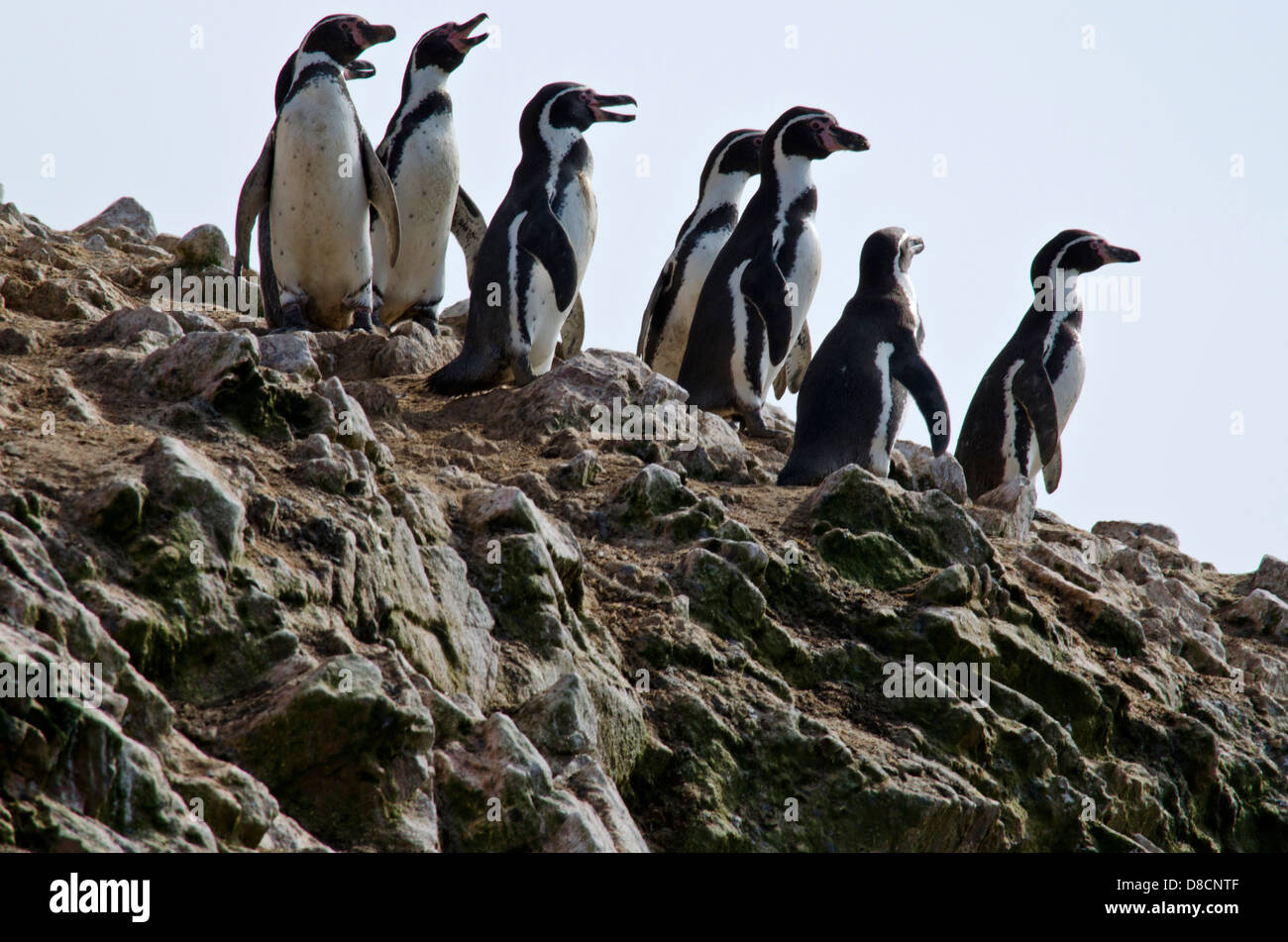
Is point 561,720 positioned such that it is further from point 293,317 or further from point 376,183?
point 376,183

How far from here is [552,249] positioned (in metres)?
9.70

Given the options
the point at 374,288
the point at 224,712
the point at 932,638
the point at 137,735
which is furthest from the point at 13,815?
the point at 374,288

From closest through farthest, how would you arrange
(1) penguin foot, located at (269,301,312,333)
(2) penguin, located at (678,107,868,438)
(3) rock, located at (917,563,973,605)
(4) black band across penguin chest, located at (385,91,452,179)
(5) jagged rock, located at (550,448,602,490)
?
(3) rock, located at (917,563,973,605), (5) jagged rock, located at (550,448,602,490), (1) penguin foot, located at (269,301,312,333), (2) penguin, located at (678,107,868,438), (4) black band across penguin chest, located at (385,91,452,179)

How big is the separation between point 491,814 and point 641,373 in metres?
4.59

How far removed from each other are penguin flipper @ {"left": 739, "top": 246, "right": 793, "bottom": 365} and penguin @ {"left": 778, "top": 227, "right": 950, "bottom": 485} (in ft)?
2.97

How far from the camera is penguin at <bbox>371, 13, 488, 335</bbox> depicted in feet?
34.9

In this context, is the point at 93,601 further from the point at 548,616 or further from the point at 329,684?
the point at 548,616

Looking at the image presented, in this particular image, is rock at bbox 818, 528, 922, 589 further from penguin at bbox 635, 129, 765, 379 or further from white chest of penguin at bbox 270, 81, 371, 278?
penguin at bbox 635, 129, 765, 379

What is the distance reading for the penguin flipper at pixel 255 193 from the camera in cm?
923

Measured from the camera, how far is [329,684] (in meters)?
3.72

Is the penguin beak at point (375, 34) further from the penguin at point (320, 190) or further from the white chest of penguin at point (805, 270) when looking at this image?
the white chest of penguin at point (805, 270)

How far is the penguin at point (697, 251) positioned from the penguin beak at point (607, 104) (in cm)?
181

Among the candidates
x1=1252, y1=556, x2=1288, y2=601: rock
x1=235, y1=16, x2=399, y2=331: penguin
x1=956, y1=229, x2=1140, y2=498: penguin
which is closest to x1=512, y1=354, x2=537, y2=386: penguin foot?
x1=235, y1=16, x2=399, y2=331: penguin

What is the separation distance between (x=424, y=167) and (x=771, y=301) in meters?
2.75
